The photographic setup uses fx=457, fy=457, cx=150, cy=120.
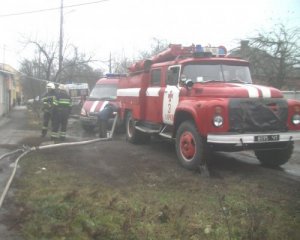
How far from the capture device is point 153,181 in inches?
294

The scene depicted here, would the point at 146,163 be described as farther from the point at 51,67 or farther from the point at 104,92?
the point at 51,67

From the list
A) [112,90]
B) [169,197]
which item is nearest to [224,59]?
[169,197]

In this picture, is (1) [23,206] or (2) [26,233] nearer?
(2) [26,233]

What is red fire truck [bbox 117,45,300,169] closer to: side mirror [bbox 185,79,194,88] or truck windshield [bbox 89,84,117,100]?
side mirror [bbox 185,79,194,88]

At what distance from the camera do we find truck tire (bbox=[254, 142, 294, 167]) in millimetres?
8741

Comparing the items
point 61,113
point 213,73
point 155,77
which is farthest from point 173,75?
point 61,113

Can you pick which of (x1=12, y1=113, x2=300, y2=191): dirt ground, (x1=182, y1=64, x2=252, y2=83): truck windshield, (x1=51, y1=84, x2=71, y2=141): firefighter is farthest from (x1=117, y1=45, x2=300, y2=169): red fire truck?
(x1=51, y1=84, x2=71, y2=141): firefighter

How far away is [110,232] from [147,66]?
272 inches

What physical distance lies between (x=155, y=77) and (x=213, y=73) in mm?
1950

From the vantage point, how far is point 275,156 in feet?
29.5

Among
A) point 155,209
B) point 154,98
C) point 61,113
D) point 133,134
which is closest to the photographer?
point 155,209

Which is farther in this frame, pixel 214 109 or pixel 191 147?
pixel 191 147

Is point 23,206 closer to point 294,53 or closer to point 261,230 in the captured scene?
point 261,230

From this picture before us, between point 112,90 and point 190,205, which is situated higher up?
point 112,90
